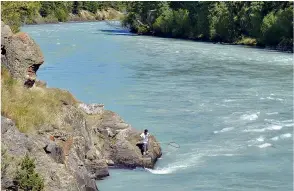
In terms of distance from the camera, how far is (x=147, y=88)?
42.4 metres

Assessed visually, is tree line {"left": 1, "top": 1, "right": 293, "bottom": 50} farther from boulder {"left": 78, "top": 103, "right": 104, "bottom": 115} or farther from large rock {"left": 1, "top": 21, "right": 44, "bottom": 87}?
large rock {"left": 1, "top": 21, "right": 44, "bottom": 87}

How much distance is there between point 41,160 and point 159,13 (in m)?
101

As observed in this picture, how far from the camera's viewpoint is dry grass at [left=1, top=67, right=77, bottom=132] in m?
16.3

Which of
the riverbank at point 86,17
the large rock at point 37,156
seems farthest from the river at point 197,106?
the riverbank at point 86,17

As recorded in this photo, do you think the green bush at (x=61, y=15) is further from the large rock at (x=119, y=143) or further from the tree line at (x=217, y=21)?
the large rock at (x=119, y=143)

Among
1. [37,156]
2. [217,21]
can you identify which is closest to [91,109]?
[37,156]

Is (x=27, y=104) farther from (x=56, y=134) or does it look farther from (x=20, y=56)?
(x=20, y=56)

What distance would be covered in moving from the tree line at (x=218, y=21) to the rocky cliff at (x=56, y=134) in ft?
195

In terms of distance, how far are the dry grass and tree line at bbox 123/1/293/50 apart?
6379cm

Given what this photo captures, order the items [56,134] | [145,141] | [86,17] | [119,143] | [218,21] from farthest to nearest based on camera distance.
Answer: [86,17], [218,21], [145,141], [119,143], [56,134]

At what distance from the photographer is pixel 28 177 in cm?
1376

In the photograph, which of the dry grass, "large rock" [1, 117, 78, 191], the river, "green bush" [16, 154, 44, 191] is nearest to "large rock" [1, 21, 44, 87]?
the dry grass

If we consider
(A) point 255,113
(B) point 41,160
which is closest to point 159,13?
(A) point 255,113

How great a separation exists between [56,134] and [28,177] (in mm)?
4191
